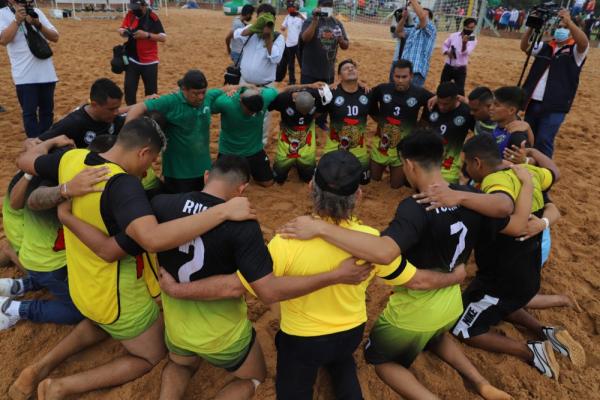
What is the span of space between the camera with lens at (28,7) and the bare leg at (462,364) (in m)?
6.42

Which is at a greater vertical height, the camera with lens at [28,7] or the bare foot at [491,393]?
the camera with lens at [28,7]

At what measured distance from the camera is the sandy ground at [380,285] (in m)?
3.13

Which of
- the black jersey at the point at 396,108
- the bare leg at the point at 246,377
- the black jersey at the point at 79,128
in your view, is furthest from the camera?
the black jersey at the point at 396,108

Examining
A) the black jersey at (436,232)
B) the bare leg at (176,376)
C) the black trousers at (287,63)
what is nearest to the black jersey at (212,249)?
the bare leg at (176,376)

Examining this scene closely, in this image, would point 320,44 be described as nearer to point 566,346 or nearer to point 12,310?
point 566,346

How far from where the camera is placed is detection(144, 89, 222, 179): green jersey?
4684 millimetres

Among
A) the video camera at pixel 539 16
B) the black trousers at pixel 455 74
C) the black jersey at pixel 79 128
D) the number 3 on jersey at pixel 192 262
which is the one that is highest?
the video camera at pixel 539 16

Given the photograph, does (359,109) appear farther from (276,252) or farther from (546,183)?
(276,252)

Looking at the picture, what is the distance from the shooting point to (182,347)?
8.97ft

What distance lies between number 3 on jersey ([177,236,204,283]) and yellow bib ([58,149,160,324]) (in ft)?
2.00

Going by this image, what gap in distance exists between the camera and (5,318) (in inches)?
132

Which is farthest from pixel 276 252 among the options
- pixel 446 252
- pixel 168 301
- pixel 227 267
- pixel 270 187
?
pixel 270 187

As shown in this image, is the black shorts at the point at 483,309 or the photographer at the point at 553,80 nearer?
the black shorts at the point at 483,309

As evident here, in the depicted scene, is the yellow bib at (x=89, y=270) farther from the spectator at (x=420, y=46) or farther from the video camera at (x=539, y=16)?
the spectator at (x=420, y=46)
